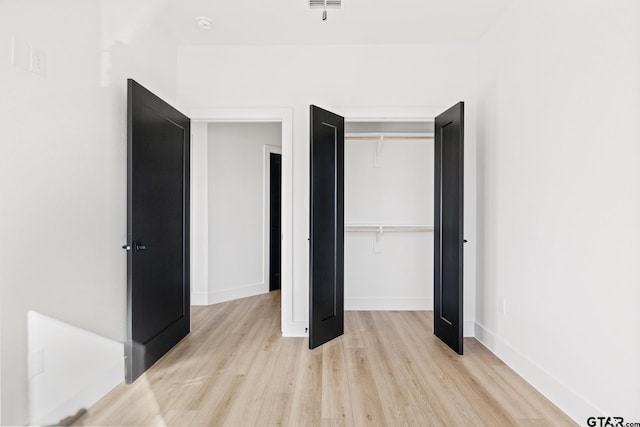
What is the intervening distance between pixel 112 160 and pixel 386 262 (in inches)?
→ 117

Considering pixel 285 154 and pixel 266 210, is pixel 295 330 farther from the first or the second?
pixel 266 210

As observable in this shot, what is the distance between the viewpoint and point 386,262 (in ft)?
13.7

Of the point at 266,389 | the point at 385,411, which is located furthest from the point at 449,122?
the point at 266,389

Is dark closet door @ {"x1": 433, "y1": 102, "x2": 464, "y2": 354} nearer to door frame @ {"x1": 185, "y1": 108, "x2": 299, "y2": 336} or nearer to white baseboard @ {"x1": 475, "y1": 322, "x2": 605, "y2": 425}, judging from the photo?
white baseboard @ {"x1": 475, "y1": 322, "x2": 605, "y2": 425}

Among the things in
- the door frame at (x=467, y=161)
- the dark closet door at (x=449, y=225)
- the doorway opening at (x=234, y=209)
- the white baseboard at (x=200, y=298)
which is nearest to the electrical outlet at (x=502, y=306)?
the dark closet door at (x=449, y=225)

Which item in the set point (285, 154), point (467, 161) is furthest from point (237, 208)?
point (467, 161)

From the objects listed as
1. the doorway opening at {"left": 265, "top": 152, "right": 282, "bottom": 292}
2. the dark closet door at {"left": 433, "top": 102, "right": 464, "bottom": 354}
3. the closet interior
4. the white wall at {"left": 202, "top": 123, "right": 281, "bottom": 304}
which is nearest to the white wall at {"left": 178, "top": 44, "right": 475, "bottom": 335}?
the dark closet door at {"left": 433, "top": 102, "right": 464, "bottom": 354}

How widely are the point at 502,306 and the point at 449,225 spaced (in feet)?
2.47

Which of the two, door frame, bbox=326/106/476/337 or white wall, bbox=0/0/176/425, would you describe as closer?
white wall, bbox=0/0/176/425

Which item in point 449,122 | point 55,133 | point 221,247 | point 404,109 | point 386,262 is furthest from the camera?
point 221,247

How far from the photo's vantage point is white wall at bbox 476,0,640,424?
1683 millimetres

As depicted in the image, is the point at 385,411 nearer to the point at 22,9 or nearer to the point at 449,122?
the point at 449,122

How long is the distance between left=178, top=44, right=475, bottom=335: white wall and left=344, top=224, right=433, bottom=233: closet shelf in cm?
95

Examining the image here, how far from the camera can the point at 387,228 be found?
163 inches
